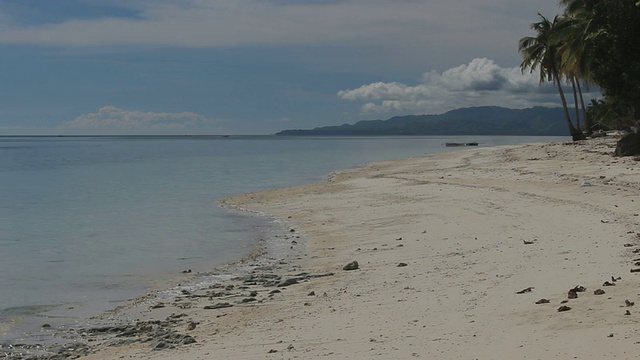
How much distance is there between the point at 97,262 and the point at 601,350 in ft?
43.0

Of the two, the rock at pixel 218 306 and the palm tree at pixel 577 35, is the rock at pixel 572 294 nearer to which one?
the rock at pixel 218 306

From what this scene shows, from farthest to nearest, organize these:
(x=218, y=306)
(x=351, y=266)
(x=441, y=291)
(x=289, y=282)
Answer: (x=351, y=266) → (x=289, y=282) → (x=218, y=306) → (x=441, y=291)

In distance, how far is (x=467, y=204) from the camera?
20.2 meters

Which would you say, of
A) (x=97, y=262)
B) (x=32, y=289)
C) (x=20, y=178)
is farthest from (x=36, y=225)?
(x=20, y=178)

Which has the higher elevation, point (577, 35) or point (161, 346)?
point (577, 35)

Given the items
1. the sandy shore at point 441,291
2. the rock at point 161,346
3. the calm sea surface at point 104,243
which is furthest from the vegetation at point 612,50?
the rock at point 161,346

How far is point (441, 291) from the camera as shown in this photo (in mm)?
9562

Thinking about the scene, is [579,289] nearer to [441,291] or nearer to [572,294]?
[572,294]

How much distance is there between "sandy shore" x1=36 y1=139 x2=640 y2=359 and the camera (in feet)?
22.4

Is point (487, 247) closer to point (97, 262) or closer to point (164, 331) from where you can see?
point (164, 331)

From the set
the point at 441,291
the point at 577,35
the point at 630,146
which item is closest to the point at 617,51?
the point at 630,146

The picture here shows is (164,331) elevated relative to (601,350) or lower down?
lower down

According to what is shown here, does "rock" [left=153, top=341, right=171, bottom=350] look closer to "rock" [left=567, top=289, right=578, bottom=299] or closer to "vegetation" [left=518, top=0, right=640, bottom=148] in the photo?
"rock" [left=567, top=289, right=578, bottom=299]

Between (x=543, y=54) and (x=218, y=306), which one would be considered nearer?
(x=218, y=306)
